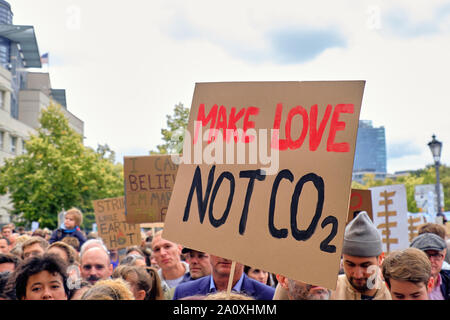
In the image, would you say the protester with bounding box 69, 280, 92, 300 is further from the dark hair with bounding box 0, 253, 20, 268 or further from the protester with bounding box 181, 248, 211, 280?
the dark hair with bounding box 0, 253, 20, 268

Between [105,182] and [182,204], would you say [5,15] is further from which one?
[182,204]

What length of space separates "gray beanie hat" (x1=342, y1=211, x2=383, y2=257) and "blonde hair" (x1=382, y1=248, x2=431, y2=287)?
12 cm

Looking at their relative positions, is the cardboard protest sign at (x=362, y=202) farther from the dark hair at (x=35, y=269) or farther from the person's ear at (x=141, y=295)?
the dark hair at (x=35, y=269)

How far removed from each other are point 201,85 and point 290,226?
99 centimetres

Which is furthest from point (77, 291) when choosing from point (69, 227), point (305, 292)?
point (69, 227)

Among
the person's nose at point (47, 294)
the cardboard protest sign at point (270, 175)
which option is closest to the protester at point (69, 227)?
the person's nose at point (47, 294)

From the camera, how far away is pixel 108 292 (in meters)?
2.98

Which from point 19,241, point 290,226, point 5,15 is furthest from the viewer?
point 5,15

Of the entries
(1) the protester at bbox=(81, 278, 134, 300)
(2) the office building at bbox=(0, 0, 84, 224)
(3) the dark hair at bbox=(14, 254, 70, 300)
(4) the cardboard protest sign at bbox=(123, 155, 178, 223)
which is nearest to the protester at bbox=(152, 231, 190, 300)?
(4) the cardboard protest sign at bbox=(123, 155, 178, 223)

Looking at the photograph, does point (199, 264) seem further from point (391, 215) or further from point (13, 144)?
point (13, 144)

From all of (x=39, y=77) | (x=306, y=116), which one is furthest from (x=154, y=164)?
(x=39, y=77)

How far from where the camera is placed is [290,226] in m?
2.54

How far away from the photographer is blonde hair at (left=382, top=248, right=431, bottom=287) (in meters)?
3.21

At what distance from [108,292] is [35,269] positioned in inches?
38.2
